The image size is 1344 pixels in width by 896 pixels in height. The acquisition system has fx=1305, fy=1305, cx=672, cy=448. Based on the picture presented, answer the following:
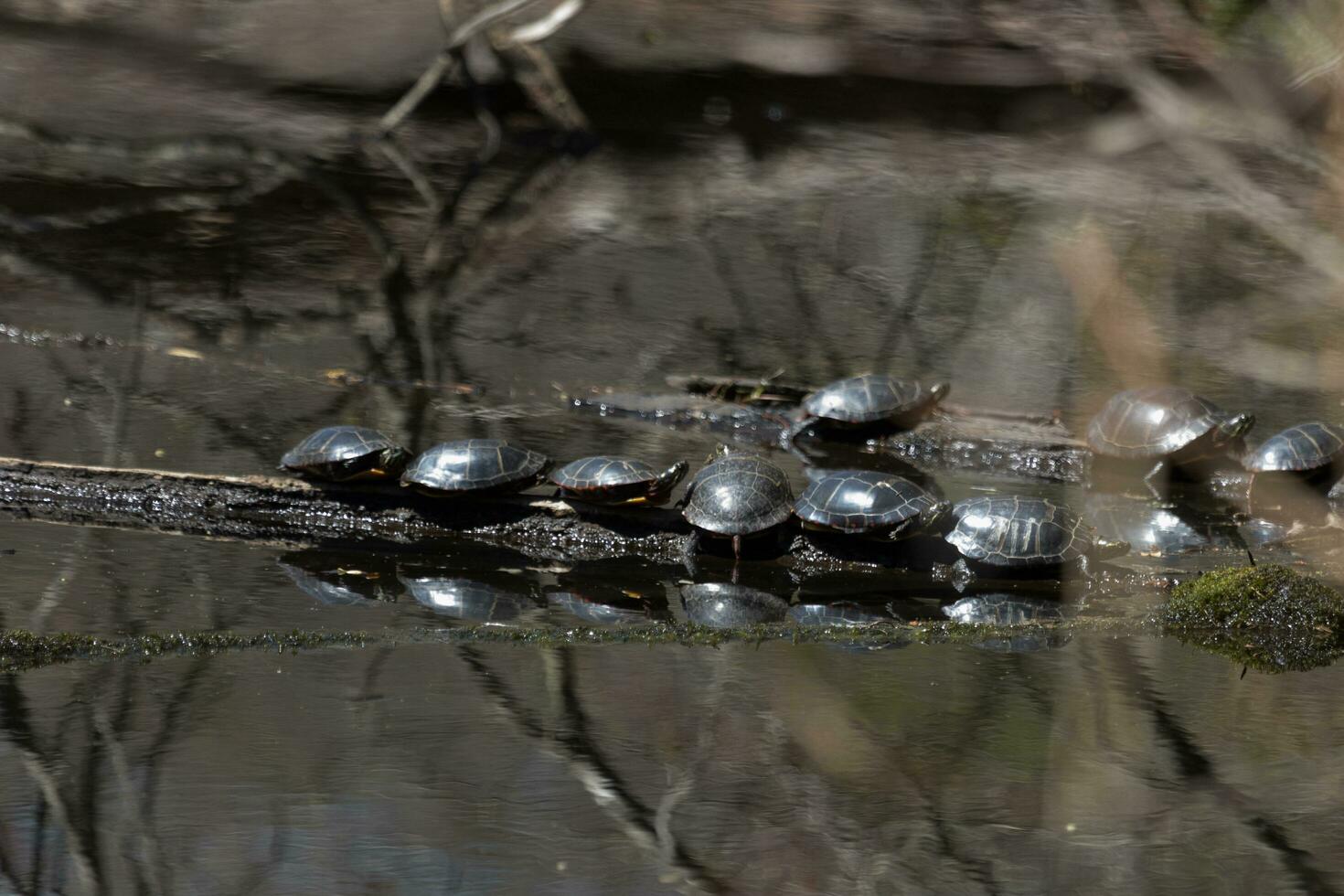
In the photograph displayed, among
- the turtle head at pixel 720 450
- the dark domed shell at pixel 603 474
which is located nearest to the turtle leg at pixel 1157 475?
the turtle head at pixel 720 450

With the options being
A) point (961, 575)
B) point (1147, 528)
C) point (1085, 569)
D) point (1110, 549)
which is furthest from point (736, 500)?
point (1147, 528)

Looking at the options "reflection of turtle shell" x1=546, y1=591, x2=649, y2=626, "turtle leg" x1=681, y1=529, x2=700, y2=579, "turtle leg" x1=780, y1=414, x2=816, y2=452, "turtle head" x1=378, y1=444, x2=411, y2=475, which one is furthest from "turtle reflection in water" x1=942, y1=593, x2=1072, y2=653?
"turtle head" x1=378, y1=444, x2=411, y2=475

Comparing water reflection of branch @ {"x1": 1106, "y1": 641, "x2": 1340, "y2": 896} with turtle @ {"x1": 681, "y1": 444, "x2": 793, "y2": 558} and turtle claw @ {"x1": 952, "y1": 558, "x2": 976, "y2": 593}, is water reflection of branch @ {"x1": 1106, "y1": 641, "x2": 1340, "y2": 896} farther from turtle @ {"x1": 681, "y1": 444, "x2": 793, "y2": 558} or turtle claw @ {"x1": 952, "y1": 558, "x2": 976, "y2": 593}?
turtle @ {"x1": 681, "y1": 444, "x2": 793, "y2": 558}

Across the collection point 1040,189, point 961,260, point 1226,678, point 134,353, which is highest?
point 1040,189

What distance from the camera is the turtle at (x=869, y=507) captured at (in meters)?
6.97

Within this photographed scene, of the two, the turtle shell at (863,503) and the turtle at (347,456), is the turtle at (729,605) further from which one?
the turtle at (347,456)

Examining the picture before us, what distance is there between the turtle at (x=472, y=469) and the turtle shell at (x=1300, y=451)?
4591 millimetres

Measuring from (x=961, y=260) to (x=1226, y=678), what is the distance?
630 centimetres

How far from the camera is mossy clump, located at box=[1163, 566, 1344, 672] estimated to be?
6.12 m

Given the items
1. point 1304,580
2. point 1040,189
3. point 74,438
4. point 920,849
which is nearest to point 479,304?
point 74,438

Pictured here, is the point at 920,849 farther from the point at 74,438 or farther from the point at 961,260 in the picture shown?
the point at 961,260

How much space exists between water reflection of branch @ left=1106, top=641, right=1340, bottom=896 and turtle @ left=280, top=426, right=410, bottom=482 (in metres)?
4.00

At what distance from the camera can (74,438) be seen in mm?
8141

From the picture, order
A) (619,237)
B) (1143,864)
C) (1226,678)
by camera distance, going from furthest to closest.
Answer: (619,237)
(1226,678)
(1143,864)
